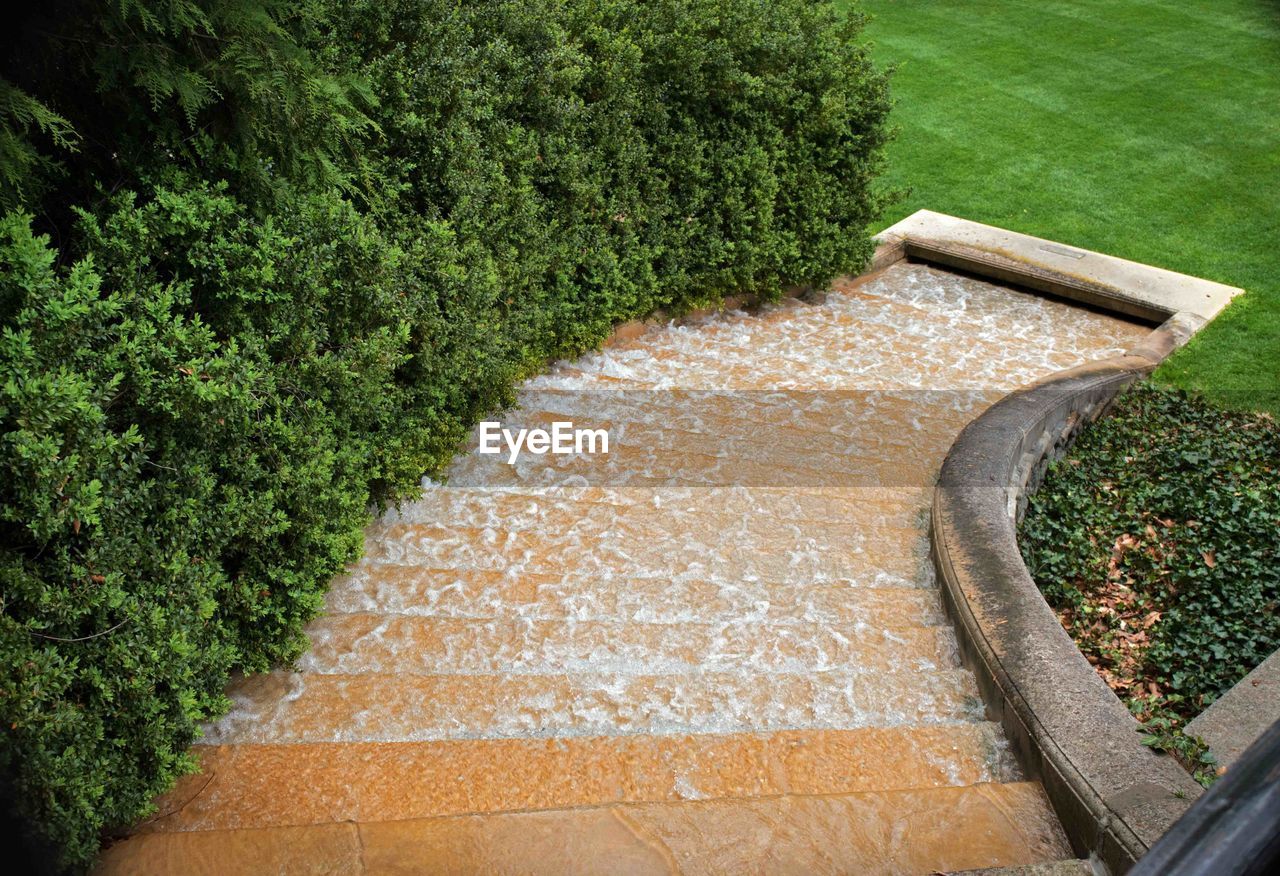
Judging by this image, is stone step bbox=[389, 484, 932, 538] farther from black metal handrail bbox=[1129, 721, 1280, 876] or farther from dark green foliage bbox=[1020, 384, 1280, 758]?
black metal handrail bbox=[1129, 721, 1280, 876]

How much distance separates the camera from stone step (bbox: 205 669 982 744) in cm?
435

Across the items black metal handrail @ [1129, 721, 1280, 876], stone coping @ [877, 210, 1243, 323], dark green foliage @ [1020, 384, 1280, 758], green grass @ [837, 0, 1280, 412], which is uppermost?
black metal handrail @ [1129, 721, 1280, 876]

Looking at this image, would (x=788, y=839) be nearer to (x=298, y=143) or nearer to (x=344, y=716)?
(x=344, y=716)

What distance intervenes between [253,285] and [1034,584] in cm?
383

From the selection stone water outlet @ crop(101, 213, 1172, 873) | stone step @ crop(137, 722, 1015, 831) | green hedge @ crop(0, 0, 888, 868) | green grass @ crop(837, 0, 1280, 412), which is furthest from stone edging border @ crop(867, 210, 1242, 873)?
green hedge @ crop(0, 0, 888, 868)

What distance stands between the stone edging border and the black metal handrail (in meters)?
2.95

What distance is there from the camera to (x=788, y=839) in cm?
360

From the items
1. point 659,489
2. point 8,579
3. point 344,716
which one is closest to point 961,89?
point 659,489

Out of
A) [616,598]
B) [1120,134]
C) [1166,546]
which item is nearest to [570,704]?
[616,598]

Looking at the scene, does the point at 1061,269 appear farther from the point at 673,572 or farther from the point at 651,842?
the point at 651,842

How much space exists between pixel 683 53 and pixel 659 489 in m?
3.36

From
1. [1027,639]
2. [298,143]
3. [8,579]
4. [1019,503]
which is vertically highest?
[298,143]

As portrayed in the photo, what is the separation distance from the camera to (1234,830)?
2.73 feet

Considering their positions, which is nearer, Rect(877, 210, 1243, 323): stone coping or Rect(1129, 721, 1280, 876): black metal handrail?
Rect(1129, 721, 1280, 876): black metal handrail
